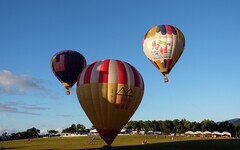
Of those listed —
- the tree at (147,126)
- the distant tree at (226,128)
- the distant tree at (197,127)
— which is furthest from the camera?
the tree at (147,126)

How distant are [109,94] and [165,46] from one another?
16.9m

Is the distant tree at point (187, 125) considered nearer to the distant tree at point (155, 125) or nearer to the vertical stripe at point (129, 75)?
the distant tree at point (155, 125)

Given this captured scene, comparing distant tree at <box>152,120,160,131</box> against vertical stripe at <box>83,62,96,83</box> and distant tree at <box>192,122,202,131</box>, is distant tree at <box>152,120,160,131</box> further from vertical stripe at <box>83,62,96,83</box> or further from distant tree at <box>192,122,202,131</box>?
vertical stripe at <box>83,62,96,83</box>

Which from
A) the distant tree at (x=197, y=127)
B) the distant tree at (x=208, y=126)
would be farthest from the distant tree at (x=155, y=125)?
the distant tree at (x=208, y=126)

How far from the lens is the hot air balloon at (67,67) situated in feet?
190

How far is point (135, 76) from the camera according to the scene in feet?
123

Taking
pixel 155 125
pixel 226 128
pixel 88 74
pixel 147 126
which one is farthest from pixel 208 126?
pixel 88 74

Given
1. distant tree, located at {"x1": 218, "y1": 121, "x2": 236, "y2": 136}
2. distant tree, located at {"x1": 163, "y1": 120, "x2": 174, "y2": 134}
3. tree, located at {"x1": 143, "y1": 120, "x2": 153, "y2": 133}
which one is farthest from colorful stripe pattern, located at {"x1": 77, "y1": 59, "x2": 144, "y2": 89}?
tree, located at {"x1": 143, "y1": 120, "x2": 153, "y2": 133}

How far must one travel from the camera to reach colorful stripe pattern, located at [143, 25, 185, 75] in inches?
1954

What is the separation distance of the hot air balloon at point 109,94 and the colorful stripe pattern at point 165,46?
42.0 ft

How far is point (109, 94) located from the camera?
35.7m

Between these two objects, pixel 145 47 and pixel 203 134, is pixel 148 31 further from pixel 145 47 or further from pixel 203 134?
pixel 203 134

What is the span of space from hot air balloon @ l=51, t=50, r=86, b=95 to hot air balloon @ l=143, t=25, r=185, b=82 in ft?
45.5

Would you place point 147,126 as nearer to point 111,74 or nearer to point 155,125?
point 155,125
